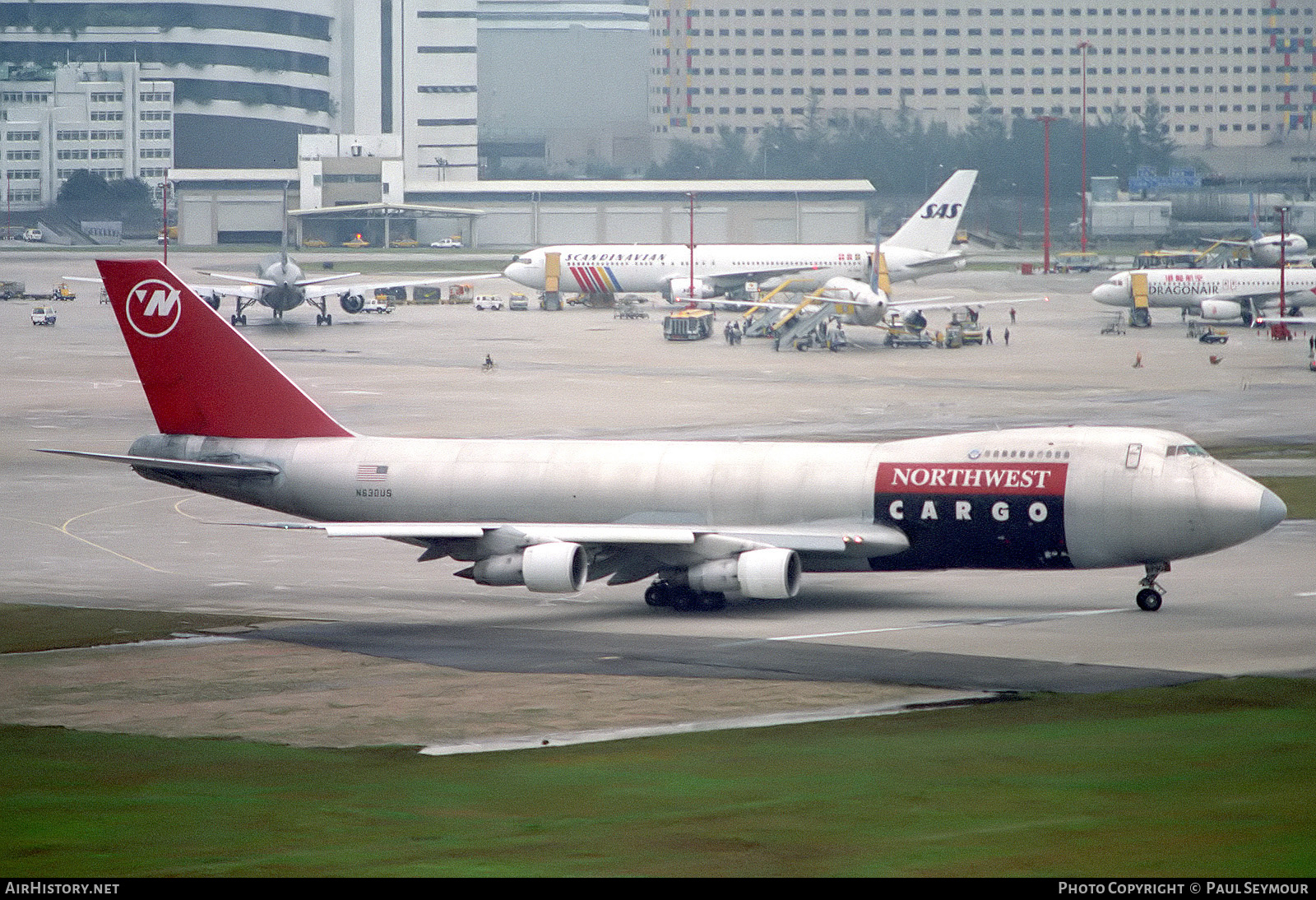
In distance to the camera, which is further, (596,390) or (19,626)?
(596,390)

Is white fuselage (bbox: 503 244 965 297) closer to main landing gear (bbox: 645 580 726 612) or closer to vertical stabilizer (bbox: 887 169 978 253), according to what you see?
vertical stabilizer (bbox: 887 169 978 253)

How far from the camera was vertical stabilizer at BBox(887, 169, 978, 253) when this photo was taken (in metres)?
164

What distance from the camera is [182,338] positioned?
165 ft

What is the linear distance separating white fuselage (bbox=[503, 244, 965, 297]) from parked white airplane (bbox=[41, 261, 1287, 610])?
11035 cm

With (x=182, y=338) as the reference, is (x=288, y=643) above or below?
below

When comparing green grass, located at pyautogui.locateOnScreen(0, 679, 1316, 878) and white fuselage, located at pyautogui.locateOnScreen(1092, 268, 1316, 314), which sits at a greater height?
white fuselage, located at pyautogui.locateOnScreen(1092, 268, 1316, 314)

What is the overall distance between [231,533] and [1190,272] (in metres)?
108

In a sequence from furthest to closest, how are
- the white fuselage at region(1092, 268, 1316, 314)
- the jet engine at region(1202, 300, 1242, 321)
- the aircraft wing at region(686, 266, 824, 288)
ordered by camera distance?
1. the aircraft wing at region(686, 266, 824, 288)
2. the white fuselage at region(1092, 268, 1316, 314)
3. the jet engine at region(1202, 300, 1242, 321)

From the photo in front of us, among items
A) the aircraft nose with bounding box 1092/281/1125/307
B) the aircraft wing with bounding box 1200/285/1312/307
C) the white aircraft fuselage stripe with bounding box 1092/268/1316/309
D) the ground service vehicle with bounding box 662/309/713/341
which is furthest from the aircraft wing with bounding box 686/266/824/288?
the aircraft wing with bounding box 1200/285/1312/307
